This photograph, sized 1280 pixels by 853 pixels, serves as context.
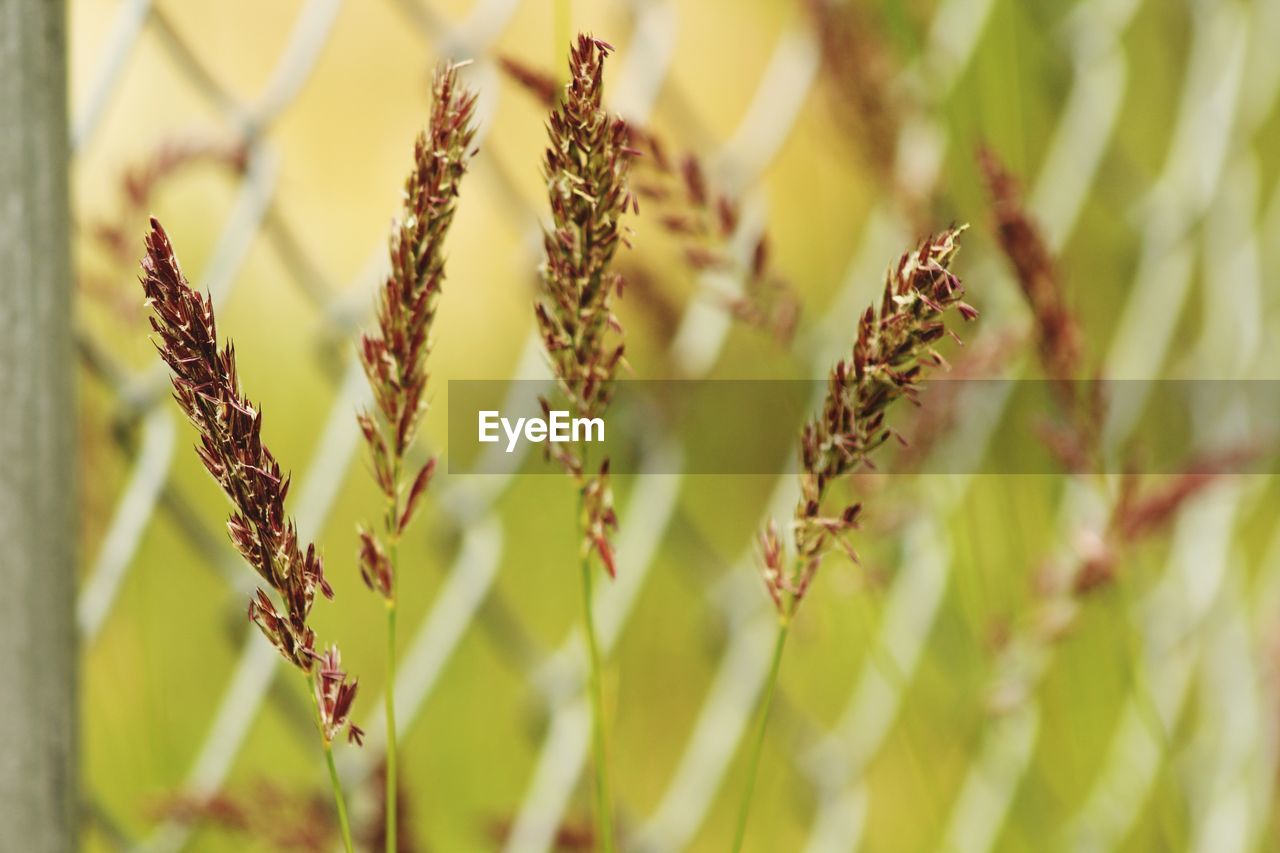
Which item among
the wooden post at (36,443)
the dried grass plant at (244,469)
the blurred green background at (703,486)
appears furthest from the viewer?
the blurred green background at (703,486)

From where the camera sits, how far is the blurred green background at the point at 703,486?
0.53 metres

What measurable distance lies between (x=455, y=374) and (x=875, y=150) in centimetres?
44

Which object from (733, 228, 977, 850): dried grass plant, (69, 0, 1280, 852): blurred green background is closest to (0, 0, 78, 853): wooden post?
(69, 0, 1280, 852): blurred green background

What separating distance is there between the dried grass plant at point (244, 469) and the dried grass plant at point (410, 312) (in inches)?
0.5

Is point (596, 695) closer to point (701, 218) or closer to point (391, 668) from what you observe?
point (391, 668)

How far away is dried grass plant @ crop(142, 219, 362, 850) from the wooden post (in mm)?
157

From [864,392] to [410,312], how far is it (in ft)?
0.28

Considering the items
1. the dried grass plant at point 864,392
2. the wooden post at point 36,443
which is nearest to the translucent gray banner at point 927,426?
the dried grass plant at point 864,392

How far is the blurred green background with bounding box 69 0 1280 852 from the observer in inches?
20.8

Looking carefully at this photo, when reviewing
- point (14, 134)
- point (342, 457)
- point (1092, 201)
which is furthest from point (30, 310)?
point (1092, 201)

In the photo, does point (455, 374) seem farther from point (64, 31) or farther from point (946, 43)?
point (64, 31)

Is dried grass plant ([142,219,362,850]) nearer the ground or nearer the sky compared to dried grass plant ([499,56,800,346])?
nearer the ground

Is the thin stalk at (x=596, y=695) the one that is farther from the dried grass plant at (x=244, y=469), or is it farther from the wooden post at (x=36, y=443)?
the wooden post at (x=36, y=443)

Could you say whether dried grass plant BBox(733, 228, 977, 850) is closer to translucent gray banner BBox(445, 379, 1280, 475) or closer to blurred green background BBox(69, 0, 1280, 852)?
translucent gray banner BBox(445, 379, 1280, 475)
